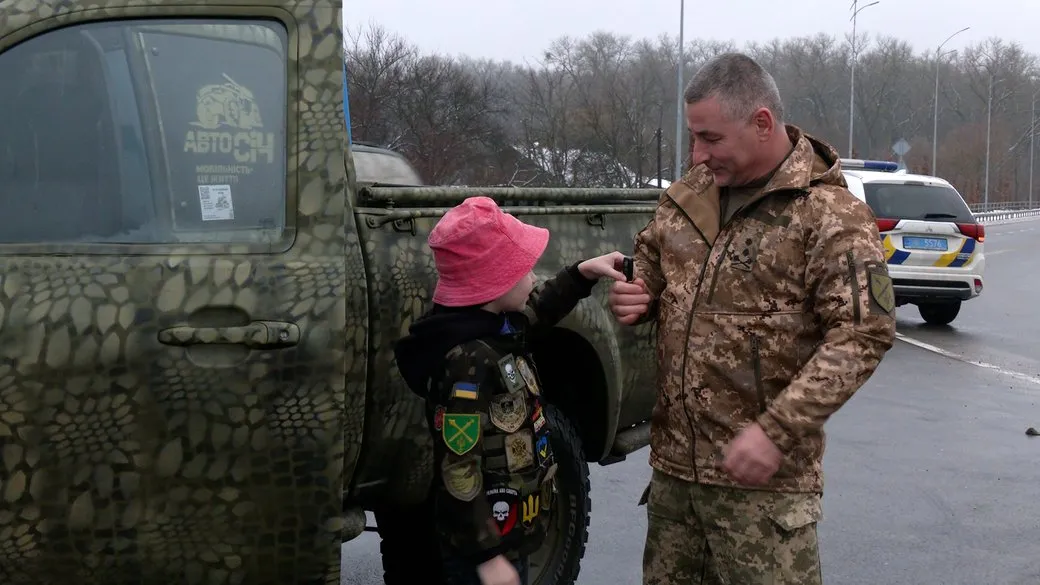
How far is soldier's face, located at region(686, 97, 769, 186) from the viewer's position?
252 cm

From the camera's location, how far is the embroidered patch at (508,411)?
8.00ft

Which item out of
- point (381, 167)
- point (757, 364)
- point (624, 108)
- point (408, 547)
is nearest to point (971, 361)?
point (381, 167)

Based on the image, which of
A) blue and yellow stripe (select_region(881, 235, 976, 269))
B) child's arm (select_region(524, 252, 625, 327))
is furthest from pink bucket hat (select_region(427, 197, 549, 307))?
blue and yellow stripe (select_region(881, 235, 976, 269))

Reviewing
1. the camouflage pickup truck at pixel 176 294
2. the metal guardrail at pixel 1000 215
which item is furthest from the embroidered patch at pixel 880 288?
the metal guardrail at pixel 1000 215

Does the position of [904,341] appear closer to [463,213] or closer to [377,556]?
[377,556]

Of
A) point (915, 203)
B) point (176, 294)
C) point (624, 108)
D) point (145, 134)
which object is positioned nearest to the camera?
point (176, 294)

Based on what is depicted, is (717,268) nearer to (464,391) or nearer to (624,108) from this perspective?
(464,391)

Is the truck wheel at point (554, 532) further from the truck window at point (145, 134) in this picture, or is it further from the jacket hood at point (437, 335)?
the truck window at point (145, 134)

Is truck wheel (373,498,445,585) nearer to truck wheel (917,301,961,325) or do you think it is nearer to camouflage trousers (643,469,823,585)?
camouflage trousers (643,469,823,585)

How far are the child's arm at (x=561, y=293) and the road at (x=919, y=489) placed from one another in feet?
6.26

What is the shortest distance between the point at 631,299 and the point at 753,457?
54 centimetres

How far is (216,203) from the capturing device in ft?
8.93

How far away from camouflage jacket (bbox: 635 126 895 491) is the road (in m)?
2.06

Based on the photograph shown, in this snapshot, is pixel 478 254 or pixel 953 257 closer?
pixel 478 254
